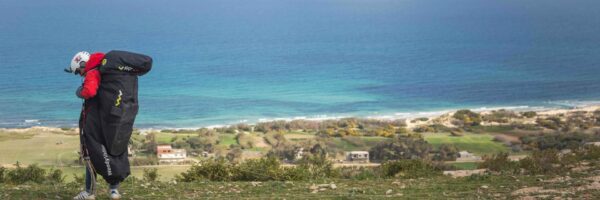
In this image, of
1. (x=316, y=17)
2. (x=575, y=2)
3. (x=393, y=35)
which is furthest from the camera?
(x=575, y=2)

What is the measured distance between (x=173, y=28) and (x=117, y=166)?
416 ft

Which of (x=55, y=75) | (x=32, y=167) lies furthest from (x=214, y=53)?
(x=32, y=167)

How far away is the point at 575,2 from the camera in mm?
194375

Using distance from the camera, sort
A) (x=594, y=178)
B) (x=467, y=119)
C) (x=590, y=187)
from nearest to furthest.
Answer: (x=590, y=187), (x=594, y=178), (x=467, y=119)

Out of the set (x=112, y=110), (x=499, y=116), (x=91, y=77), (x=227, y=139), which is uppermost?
(x=499, y=116)

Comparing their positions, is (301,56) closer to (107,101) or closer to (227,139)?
(227,139)

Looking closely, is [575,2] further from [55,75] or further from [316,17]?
[55,75]

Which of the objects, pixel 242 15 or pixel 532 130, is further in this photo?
pixel 242 15

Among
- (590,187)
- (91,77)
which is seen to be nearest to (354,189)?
(590,187)

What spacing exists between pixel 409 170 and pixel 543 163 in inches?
81.6

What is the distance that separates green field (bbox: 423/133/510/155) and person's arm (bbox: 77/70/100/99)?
2633 cm

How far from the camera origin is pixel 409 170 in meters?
Result: 14.1

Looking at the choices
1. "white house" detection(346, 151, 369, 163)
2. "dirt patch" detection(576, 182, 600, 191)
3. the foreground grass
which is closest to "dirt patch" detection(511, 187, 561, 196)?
the foreground grass

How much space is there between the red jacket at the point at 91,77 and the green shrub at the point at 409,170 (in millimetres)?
6121
